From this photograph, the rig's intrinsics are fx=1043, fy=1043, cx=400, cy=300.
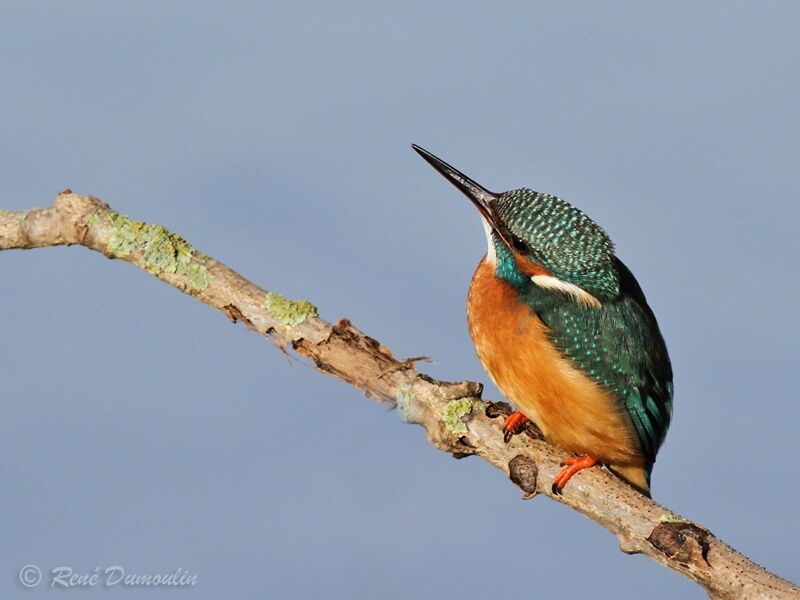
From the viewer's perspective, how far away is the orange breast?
4.26 m

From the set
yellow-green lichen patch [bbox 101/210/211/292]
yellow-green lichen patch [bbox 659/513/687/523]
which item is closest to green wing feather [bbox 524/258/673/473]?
yellow-green lichen patch [bbox 659/513/687/523]

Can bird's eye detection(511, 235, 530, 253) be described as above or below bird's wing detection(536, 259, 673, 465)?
above

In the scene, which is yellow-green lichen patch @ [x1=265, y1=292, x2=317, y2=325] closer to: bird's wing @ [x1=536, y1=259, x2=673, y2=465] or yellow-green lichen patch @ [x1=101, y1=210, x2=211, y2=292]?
yellow-green lichen patch @ [x1=101, y1=210, x2=211, y2=292]

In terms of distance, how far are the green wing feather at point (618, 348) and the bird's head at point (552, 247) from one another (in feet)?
0.23

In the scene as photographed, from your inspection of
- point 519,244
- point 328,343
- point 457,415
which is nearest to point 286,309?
point 328,343

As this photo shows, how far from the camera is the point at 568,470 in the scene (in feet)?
12.7

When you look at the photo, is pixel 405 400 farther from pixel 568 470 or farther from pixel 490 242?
pixel 490 242

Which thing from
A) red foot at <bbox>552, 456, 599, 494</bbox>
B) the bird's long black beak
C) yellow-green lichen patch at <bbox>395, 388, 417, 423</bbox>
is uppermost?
the bird's long black beak

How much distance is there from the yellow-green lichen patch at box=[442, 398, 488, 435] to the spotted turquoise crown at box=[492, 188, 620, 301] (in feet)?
2.76

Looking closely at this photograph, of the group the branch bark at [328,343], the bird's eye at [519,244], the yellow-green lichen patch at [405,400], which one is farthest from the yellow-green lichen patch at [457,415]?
the bird's eye at [519,244]

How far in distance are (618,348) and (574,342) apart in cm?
19

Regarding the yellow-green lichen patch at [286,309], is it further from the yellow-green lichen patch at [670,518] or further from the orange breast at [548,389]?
the yellow-green lichen patch at [670,518]

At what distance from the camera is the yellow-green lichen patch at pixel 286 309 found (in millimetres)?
3854

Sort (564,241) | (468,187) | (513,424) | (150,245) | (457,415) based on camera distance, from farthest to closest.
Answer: (468,187) < (564,241) < (513,424) < (150,245) < (457,415)
